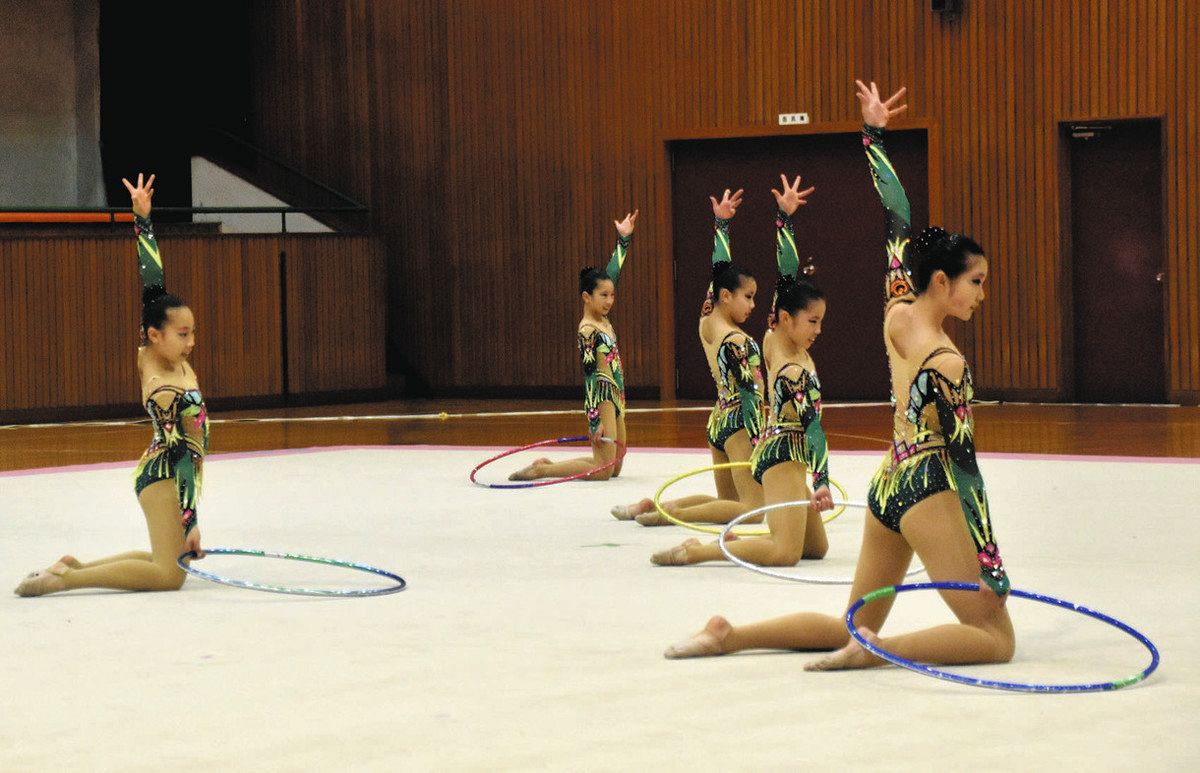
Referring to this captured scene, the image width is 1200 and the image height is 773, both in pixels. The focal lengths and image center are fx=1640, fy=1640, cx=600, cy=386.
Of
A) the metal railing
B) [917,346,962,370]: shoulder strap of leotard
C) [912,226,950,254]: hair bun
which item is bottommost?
[917,346,962,370]: shoulder strap of leotard

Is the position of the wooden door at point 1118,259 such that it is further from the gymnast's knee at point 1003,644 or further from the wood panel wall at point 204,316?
the gymnast's knee at point 1003,644

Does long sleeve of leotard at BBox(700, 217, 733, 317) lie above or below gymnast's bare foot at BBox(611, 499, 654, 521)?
above

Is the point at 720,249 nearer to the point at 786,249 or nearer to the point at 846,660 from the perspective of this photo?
the point at 786,249

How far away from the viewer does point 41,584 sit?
20.0ft

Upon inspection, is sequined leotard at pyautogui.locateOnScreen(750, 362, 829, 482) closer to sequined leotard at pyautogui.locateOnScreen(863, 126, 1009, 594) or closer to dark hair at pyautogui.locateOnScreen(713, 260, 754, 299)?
dark hair at pyautogui.locateOnScreen(713, 260, 754, 299)

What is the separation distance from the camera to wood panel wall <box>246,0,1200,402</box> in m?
14.5

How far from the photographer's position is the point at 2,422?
1507cm

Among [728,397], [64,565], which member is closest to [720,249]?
[728,397]

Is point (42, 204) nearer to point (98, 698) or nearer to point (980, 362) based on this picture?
point (980, 362)

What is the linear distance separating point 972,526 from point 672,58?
1261 cm

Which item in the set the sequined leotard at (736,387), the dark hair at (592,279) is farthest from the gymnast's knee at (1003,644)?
the dark hair at (592,279)

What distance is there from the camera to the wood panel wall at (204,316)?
15.2 metres

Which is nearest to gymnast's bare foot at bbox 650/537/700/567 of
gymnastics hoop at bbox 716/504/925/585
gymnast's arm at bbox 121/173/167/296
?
gymnastics hoop at bbox 716/504/925/585

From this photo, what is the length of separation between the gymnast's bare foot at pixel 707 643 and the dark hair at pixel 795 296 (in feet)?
6.47
